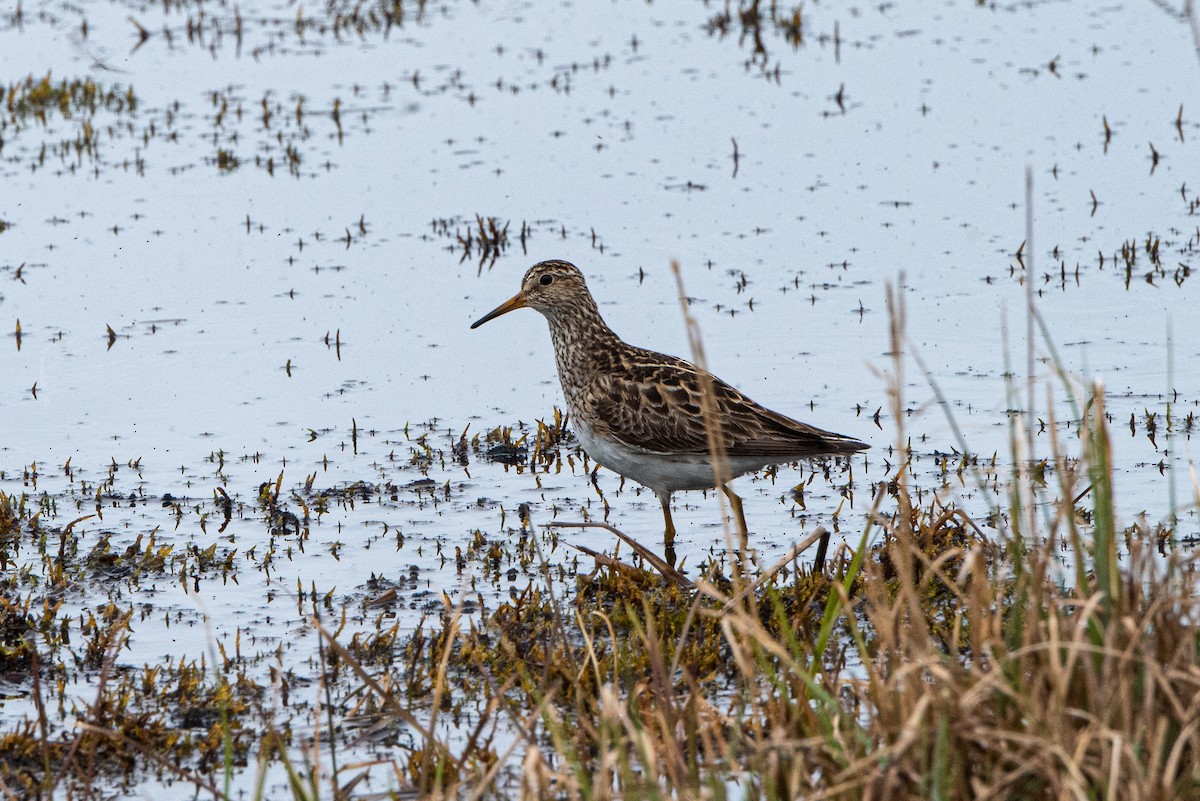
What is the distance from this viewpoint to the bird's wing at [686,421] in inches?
320

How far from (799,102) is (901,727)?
14.0m

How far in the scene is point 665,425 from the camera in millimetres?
8266

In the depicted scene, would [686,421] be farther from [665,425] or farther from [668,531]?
[668,531]

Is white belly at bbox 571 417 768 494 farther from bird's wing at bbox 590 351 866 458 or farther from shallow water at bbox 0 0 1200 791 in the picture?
shallow water at bbox 0 0 1200 791

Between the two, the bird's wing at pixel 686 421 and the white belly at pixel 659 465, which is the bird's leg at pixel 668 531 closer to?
the white belly at pixel 659 465

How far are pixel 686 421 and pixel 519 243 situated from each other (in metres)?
5.98

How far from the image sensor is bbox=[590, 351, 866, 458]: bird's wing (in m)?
8.14

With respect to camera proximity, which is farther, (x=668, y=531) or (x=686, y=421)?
(x=668, y=531)

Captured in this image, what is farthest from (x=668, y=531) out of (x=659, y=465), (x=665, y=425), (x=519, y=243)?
(x=519, y=243)

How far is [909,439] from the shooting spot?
9.73 m

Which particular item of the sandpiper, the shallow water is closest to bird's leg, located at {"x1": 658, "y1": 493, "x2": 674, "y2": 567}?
the sandpiper

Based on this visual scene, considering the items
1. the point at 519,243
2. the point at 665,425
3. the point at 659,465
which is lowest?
the point at 659,465

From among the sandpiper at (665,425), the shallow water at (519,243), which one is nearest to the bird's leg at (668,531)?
the sandpiper at (665,425)

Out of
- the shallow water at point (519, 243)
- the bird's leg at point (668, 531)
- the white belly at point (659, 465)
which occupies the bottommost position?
the bird's leg at point (668, 531)
